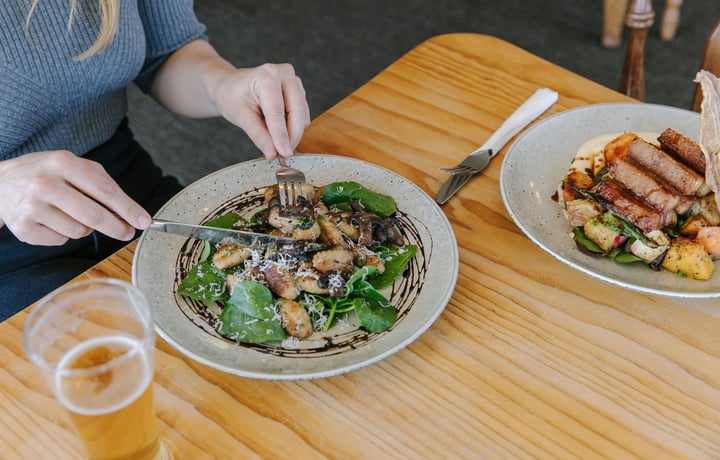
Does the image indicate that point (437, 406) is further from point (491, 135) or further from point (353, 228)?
point (491, 135)

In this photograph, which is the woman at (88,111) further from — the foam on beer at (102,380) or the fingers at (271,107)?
the foam on beer at (102,380)

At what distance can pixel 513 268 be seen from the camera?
1034mm

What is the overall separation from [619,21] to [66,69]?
2.87 meters

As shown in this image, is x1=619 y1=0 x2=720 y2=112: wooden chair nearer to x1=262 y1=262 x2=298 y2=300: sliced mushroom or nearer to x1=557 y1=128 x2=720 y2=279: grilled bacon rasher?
x1=557 y1=128 x2=720 y2=279: grilled bacon rasher

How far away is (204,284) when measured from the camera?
37.2 inches

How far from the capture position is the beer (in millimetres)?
608

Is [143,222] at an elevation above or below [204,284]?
above

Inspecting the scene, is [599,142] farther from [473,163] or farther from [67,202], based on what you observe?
[67,202]

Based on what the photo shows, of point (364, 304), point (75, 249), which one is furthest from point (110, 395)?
point (75, 249)

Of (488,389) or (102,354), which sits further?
(488,389)

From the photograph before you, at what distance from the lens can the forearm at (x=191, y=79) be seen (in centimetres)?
133

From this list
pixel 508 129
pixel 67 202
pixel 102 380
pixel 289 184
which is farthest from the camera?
pixel 508 129

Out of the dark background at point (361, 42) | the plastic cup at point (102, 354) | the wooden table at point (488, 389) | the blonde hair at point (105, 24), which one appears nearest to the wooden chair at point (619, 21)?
the dark background at point (361, 42)

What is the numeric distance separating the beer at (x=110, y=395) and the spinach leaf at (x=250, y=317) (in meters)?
0.18
